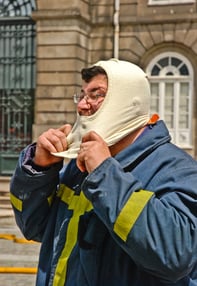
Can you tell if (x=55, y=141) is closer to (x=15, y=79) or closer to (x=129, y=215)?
(x=129, y=215)

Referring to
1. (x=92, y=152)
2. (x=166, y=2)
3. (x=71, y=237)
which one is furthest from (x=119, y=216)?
(x=166, y=2)

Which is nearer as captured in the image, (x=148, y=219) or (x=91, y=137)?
(x=148, y=219)

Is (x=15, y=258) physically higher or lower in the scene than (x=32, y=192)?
lower

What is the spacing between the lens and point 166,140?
6.30ft

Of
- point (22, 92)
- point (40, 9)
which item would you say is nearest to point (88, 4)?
point (40, 9)

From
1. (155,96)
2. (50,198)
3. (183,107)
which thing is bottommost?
(50,198)

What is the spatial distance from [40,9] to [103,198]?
11.5 m

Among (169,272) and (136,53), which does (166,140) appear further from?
(136,53)

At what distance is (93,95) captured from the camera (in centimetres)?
192

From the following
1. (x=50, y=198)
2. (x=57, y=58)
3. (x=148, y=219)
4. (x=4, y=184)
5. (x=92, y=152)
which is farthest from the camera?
(x=57, y=58)

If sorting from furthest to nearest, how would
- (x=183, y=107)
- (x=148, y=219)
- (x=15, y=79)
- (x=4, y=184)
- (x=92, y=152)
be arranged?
(x=15, y=79) → (x=183, y=107) → (x=4, y=184) → (x=92, y=152) → (x=148, y=219)

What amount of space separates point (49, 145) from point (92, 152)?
32 centimetres

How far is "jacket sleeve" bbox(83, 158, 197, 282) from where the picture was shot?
1.59m

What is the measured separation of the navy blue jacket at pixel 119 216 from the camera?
5.28 ft
